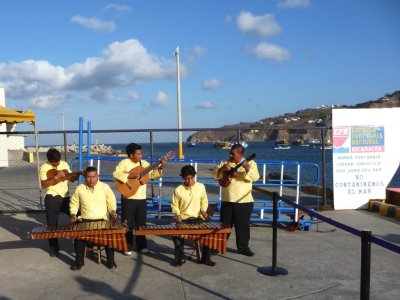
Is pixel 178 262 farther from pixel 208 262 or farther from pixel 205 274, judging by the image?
pixel 205 274

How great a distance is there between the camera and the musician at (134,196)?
652 cm

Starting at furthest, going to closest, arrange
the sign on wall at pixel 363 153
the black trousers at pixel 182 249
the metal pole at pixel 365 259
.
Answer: the sign on wall at pixel 363 153
the black trousers at pixel 182 249
the metal pole at pixel 365 259

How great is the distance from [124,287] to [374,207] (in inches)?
269

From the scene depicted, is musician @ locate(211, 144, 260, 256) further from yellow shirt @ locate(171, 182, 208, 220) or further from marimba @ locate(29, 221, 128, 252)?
marimba @ locate(29, 221, 128, 252)

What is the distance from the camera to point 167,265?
604cm

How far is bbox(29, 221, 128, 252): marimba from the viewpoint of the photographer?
5.47 metres

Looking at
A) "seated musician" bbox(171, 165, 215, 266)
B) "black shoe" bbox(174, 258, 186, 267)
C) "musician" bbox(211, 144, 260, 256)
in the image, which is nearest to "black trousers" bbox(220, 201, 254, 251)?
"musician" bbox(211, 144, 260, 256)

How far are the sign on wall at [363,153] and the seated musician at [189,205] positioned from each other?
4.69 metres

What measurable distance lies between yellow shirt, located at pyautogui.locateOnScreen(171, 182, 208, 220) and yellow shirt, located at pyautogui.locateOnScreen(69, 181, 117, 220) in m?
0.90

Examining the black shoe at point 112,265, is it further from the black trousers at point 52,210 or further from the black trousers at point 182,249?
the black trousers at point 52,210

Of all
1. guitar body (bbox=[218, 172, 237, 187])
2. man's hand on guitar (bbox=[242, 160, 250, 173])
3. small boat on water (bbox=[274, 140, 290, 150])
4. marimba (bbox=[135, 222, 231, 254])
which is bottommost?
marimba (bbox=[135, 222, 231, 254])

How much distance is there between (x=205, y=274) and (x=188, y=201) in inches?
40.4

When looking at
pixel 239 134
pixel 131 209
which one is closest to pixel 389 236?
pixel 239 134

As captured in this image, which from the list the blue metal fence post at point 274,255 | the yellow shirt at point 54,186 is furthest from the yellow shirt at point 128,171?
the blue metal fence post at point 274,255
